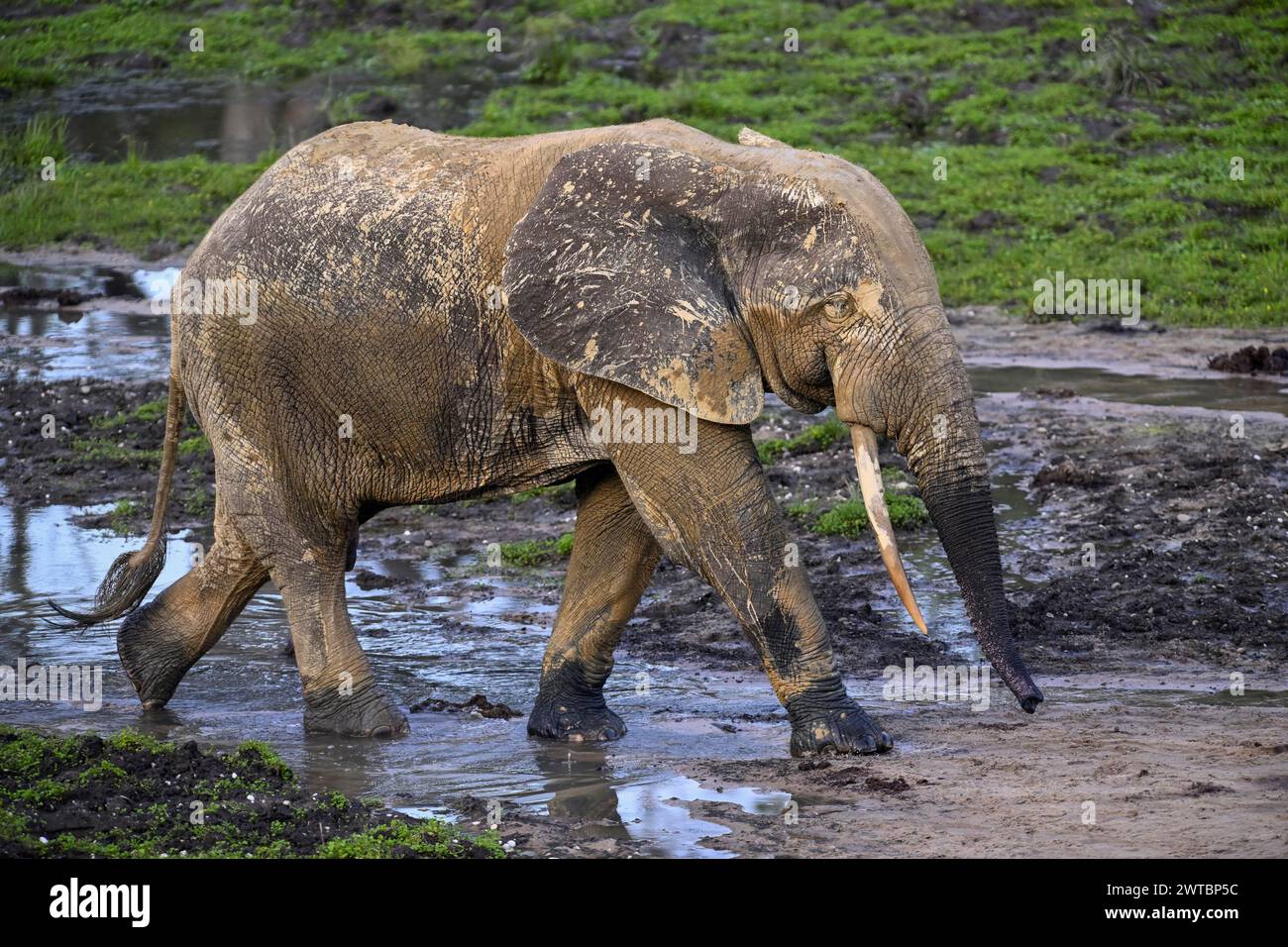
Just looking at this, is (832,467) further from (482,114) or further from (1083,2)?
(1083,2)

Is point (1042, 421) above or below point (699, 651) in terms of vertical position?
above

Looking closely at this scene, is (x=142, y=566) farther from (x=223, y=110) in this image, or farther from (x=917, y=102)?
(x=223, y=110)

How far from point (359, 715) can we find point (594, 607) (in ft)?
3.77

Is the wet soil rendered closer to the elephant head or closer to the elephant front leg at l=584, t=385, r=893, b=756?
the elephant head

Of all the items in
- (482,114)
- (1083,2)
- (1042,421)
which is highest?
(1083,2)

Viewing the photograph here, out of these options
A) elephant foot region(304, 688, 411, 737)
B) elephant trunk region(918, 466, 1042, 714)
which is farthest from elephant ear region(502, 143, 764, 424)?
elephant foot region(304, 688, 411, 737)

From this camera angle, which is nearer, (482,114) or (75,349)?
(75,349)

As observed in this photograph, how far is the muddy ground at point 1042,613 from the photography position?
21.5ft

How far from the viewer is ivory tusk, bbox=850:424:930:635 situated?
7.11 metres

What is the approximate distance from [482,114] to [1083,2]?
27.0 ft

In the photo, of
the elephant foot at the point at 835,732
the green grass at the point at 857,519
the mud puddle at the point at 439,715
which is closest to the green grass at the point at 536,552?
the mud puddle at the point at 439,715

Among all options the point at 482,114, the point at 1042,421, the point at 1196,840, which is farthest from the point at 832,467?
the point at 482,114

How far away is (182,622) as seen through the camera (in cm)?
864
